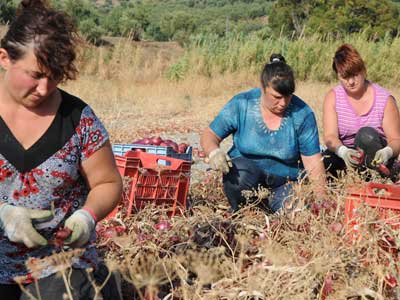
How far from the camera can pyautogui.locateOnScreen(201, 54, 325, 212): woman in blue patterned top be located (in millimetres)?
3615

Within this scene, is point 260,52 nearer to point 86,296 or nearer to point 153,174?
point 153,174

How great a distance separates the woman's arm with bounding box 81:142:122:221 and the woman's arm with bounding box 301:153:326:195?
1239 mm

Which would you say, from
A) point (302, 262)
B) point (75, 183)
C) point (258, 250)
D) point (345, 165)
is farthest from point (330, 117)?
point (75, 183)

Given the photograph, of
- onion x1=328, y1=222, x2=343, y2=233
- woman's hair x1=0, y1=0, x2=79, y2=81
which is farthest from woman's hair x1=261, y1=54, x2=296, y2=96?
woman's hair x1=0, y1=0, x2=79, y2=81

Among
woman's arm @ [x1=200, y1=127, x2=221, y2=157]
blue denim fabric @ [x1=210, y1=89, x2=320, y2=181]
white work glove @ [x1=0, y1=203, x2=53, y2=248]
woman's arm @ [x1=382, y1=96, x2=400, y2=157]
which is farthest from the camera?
woman's arm @ [x1=382, y1=96, x2=400, y2=157]

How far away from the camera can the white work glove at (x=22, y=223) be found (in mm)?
1981

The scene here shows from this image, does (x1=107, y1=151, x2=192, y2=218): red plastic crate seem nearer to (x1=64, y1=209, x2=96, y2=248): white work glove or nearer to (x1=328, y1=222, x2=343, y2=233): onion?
(x1=328, y1=222, x2=343, y2=233): onion

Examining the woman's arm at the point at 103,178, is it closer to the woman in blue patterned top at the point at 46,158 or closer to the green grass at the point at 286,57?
the woman in blue patterned top at the point at 46,158

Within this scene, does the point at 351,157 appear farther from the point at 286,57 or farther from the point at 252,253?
the point at 286,57

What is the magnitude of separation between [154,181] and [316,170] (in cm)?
85

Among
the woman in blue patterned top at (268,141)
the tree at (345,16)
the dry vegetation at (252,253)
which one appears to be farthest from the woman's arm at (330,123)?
the tree at (345,16)

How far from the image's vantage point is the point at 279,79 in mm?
3488

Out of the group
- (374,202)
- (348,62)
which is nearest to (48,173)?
(374,202)

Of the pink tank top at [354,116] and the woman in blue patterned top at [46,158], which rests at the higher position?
the woman in blue patterned top at [46,158]
